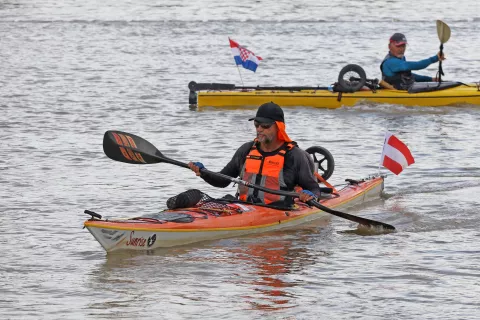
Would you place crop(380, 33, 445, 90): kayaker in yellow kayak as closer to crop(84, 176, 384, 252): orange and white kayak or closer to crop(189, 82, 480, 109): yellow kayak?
crop(189, 82, 480, 109): yellow kayak

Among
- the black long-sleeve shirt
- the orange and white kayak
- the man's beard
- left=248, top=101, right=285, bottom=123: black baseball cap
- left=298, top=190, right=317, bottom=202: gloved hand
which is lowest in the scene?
the orange and white kayak

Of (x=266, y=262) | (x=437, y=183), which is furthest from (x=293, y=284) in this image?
(x=437, y=183)

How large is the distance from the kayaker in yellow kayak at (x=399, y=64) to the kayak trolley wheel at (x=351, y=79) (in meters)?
0.42

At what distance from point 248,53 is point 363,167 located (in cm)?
632

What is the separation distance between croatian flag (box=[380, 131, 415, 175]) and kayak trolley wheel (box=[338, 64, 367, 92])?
6.75 meters

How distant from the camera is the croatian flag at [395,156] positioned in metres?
14.9

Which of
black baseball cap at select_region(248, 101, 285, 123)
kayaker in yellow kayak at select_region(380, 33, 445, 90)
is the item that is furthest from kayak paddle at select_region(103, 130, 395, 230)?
kayaker in yellow kayak at select_region(380, 33, 445, 90)

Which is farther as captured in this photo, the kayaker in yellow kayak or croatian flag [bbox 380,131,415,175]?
the kayaker in yellow kayak

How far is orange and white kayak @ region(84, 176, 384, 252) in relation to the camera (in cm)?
1137

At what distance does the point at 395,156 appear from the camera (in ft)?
49.0

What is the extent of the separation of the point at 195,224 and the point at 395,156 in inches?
151

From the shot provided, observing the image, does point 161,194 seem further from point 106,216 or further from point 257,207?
point 257,207

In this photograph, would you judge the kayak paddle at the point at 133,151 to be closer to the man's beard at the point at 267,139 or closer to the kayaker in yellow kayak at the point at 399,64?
the man's beard at the point at 267,139

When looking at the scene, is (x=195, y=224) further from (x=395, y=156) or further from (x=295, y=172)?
(x=395, y=156)
